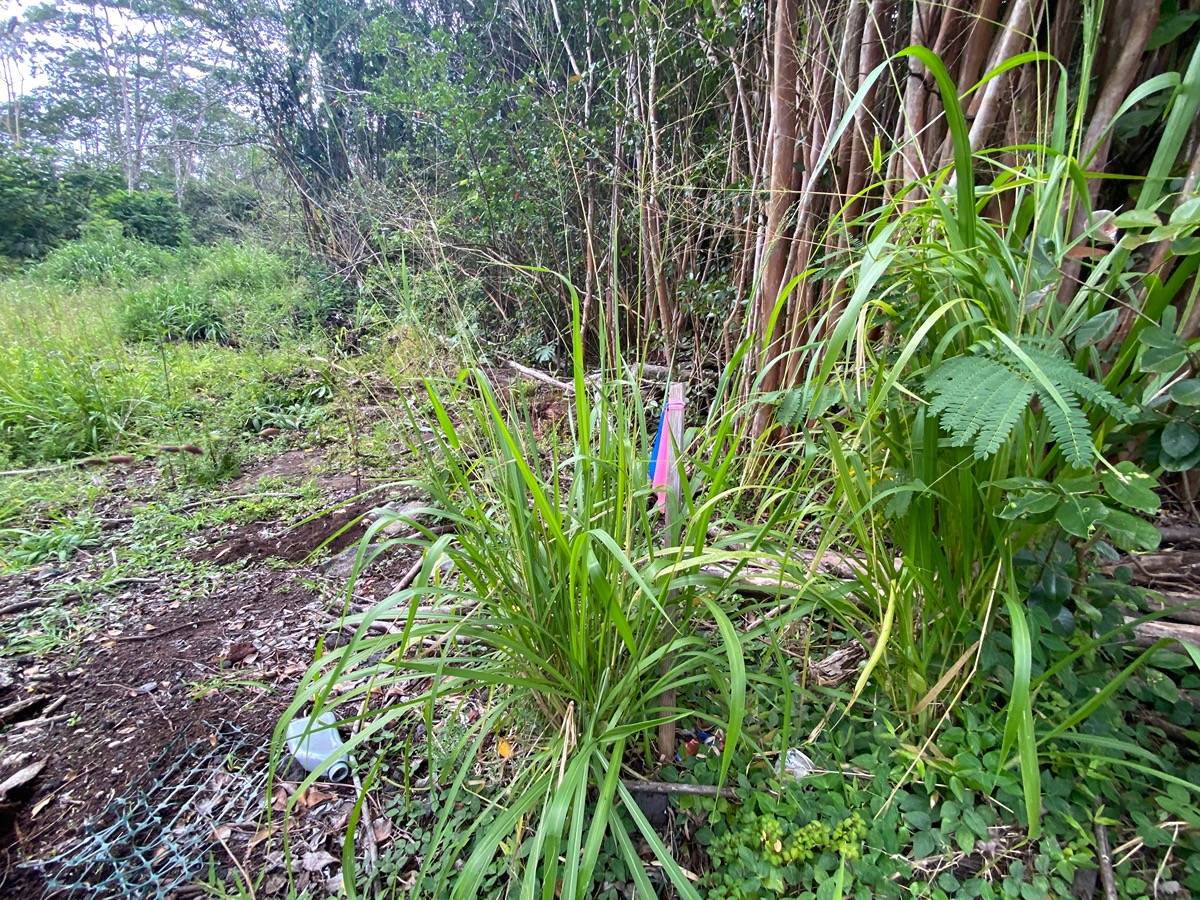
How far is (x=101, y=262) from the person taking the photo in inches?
305

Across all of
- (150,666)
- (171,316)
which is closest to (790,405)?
(150,666)

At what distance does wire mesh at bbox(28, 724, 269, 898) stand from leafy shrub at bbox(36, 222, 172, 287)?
758 cm

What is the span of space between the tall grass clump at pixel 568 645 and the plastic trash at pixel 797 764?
0.08 m

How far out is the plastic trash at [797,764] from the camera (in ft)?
2.97

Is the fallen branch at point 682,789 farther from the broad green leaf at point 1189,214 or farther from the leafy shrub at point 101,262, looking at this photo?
the leafy shrub at point 101,262

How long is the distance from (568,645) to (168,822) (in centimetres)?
85

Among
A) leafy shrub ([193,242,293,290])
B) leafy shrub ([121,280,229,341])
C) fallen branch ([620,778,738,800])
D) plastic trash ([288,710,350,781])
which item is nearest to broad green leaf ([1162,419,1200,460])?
fallen branch ([620,778,738,800])

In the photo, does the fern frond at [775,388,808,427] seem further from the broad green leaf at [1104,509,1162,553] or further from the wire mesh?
the wire mesh

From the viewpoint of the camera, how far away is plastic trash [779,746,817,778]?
35.7 inches

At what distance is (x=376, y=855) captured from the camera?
0.95 m

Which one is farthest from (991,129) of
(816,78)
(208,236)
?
(208,236)

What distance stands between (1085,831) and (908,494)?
50 centimetres

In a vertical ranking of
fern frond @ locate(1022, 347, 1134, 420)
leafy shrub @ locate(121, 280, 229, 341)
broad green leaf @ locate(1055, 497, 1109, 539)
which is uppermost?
fern frond @ locate(1022, 347, 1134, 420)

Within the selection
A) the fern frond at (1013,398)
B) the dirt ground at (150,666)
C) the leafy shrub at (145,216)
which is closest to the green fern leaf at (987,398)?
the fern frond at (1013,398)
